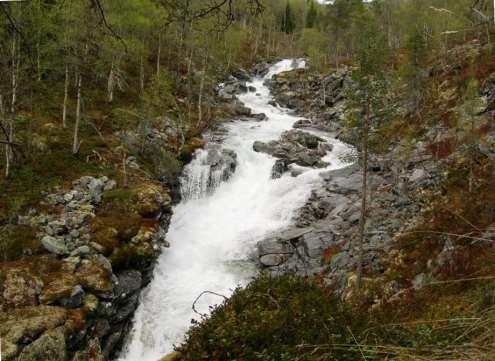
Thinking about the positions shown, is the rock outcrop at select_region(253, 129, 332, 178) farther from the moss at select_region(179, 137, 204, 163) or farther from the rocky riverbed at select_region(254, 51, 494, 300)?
the moss at select_region(179, 137, 204, 163)

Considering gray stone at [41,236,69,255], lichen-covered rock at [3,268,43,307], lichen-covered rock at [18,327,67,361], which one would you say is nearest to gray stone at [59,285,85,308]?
lichen-covered rock at [3,268,43,307]

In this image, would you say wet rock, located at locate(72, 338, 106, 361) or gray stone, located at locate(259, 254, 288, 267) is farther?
gray stone, located at locate(259, 254, 288, 267)

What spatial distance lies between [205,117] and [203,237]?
55.7 feet

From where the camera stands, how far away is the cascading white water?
50.1ft

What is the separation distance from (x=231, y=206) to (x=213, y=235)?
3.52 metres

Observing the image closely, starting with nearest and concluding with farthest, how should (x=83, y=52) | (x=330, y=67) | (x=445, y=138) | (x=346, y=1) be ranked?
(x=83, y=52) → (x=445, y=138) → (x=330, y=67) → (x=346, y=1)

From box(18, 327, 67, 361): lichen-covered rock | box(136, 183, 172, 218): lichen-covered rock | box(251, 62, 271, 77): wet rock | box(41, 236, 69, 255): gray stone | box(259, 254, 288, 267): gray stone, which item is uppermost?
box(251, 62, 271, 77): wet rock

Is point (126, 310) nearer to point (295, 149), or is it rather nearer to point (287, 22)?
point (295, 149)

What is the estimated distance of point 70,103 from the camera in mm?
28062

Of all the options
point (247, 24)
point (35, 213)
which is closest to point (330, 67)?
point (247, 24)

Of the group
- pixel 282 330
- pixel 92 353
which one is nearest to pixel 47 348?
pixel 92 353

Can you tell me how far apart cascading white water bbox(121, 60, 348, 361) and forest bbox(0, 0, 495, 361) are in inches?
5.2

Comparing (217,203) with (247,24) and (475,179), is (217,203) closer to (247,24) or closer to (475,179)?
(475,179)

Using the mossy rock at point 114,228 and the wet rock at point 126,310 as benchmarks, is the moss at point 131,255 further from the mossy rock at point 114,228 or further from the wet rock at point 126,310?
the wet rock at point 126,310
